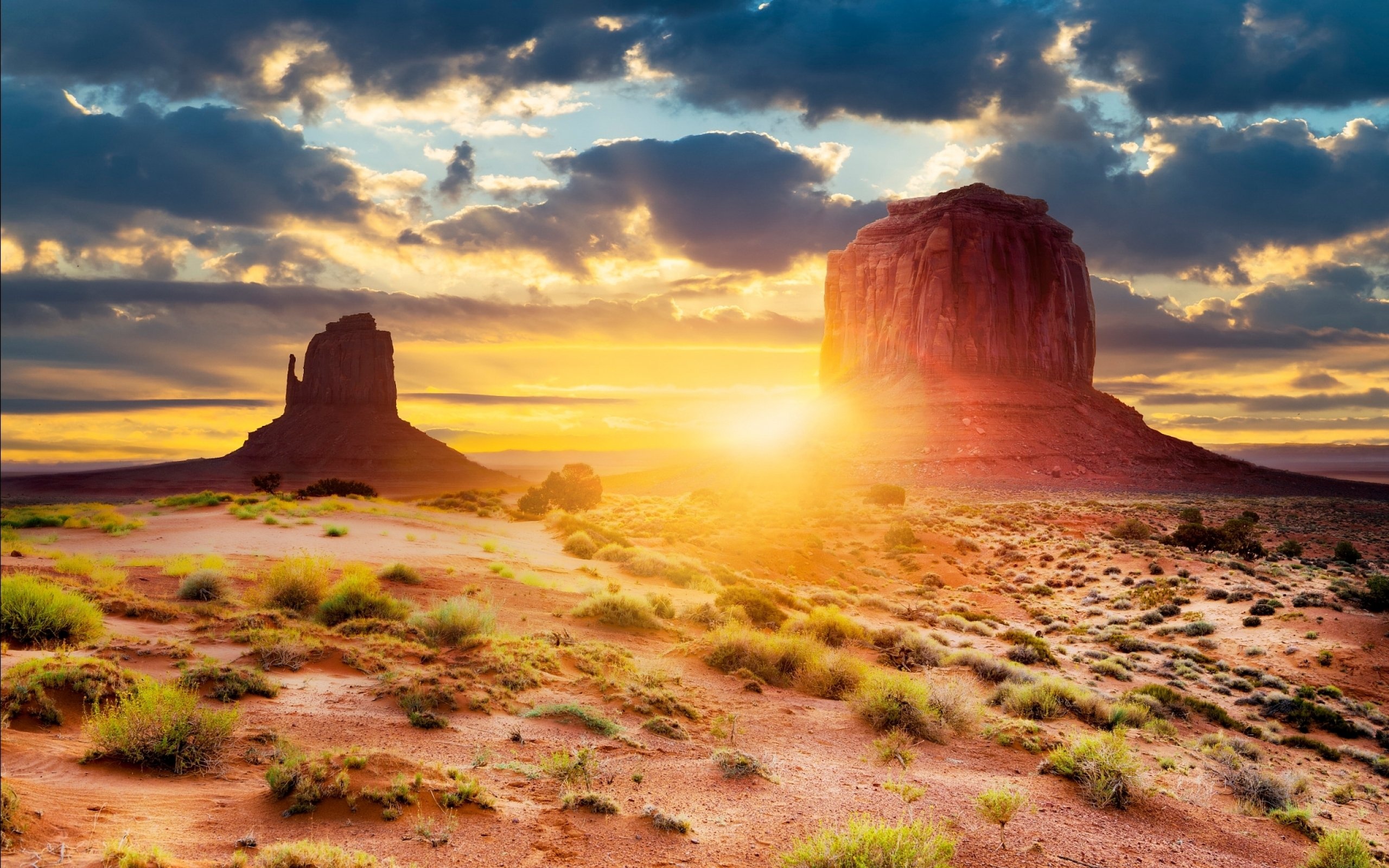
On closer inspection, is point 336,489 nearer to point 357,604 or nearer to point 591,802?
point 357,604

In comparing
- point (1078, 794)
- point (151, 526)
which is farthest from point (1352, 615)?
point (151, 526)

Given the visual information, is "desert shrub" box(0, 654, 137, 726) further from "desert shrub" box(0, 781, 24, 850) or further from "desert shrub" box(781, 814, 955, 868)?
"desert shrub" box(781, 814, 955, 868)

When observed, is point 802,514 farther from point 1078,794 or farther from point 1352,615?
point 1078,794

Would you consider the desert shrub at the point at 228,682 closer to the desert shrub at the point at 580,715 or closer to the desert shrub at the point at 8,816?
the desert shrub at the point at 580,715

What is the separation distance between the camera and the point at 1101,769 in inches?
388

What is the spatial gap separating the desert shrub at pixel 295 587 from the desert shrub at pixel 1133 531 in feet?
134

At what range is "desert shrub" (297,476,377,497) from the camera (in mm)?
51531

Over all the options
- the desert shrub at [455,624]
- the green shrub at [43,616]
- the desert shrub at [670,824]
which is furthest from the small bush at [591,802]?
the green shrub at [43,616]

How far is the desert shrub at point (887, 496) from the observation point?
2144 inches

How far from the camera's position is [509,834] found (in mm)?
7547

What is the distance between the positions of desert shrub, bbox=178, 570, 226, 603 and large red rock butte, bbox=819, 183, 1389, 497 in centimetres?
6023

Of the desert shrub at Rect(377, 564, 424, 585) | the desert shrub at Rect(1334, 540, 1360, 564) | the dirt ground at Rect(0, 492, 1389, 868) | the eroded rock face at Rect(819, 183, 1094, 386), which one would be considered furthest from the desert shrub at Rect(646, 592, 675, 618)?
the eroded rock face at Rect(819, 183, 1094, 386)

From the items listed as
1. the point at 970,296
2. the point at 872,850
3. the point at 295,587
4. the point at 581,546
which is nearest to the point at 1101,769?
the point at 872,850

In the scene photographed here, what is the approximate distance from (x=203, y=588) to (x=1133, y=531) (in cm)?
4422
